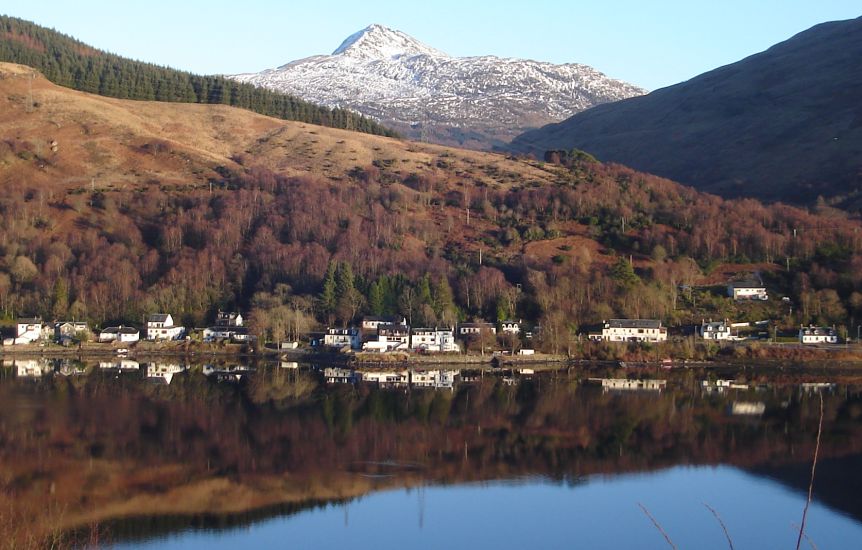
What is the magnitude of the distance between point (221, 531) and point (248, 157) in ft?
172

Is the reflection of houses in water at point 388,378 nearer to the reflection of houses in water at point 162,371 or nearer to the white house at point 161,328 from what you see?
the reflection of houses in water at point 162,371

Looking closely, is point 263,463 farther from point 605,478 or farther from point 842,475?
point 842,475

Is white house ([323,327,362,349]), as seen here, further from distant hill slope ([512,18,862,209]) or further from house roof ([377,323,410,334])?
distant hill slope ([512,18,862,209])

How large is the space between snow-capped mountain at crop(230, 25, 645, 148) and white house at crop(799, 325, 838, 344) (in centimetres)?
8679

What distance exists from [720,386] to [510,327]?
1055cm

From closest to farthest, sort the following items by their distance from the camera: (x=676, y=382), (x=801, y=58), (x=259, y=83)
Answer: (x=676, y=382)
(x=801, y=58)
(x=259, y=83)

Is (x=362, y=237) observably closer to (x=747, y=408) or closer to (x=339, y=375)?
(x=339, y=375)

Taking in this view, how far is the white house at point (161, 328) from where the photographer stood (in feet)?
140

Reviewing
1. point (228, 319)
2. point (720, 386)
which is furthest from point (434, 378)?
point (228, 319)

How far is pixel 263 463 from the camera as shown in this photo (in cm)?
2067

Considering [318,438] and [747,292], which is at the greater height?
[747,292]

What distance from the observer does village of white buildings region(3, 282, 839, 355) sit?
131 ft

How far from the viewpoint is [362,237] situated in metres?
50.0

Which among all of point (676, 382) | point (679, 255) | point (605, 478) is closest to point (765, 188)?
point (679, 255)
